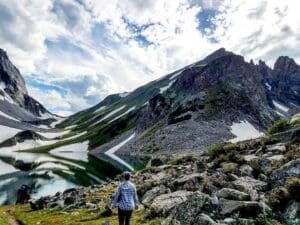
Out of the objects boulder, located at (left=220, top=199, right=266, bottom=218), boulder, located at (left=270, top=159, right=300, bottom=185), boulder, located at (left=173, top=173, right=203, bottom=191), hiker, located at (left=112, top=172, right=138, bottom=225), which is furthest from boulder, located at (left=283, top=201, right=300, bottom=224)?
boulder, located at (left=173, top=173, right=203, bottom=191)

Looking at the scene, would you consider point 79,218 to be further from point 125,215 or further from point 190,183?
point 125,215

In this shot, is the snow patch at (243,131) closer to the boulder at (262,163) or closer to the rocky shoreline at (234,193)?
the rocky shoreline at (234,193)

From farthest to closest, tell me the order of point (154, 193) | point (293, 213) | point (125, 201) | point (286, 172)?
point (154, 193)
point (286, 172)
point (125, 201)
point (293, 213)

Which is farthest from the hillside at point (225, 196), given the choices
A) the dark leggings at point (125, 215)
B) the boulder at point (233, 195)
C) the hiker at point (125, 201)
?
the hiker at point (125, 201)

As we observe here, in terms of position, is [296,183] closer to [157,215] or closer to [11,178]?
[157,215]

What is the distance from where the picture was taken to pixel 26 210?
50.8m

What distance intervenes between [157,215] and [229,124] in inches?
6718

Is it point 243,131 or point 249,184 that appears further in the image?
point 243,131

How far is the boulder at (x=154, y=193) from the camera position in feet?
121

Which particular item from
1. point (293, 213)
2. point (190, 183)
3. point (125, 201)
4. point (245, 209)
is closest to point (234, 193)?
point (245, 209)

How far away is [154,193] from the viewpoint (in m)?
37.8

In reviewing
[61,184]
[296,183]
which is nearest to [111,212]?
Result: [296,183]

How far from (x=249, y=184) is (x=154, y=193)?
38.2 ft

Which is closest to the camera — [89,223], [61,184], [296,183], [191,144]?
[296,183]
